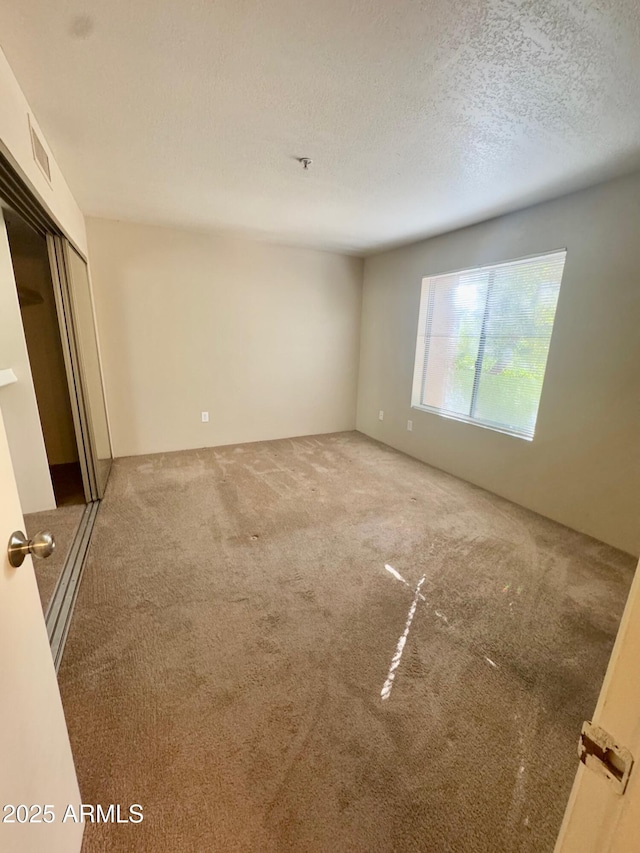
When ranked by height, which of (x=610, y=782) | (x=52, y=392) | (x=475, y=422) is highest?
(x=610, y=782)

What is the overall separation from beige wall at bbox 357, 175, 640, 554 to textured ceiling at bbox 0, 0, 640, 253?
26 centimetres

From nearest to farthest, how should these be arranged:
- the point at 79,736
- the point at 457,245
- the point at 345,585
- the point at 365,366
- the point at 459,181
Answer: the point at 79,736 < the point at 345,585 < the point at 459,181 < the point at 457,245 < the point at 365,366

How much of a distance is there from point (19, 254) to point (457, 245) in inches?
155

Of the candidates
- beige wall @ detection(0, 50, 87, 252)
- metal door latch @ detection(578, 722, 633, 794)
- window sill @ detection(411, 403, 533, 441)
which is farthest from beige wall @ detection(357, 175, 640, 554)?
beige wall @ detection(0, 50, 87, 252)

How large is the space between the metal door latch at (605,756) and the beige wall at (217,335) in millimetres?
4082

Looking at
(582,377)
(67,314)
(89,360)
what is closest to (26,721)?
(67,314)

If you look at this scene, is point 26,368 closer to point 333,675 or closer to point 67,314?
point 67,314

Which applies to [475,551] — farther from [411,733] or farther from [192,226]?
[192,226]

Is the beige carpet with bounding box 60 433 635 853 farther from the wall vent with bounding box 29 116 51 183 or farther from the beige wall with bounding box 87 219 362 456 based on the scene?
the wall vent with bounding box 29 116 51 183

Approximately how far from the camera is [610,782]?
16.7 inches

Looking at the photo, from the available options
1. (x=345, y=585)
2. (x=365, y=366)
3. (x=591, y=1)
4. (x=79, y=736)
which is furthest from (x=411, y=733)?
(x=365, y=366)

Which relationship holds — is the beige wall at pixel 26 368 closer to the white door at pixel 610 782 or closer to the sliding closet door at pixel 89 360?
the sliding closet door at pixel 89 360

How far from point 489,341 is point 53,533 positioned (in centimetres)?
372

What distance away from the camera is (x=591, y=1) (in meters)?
1.06
